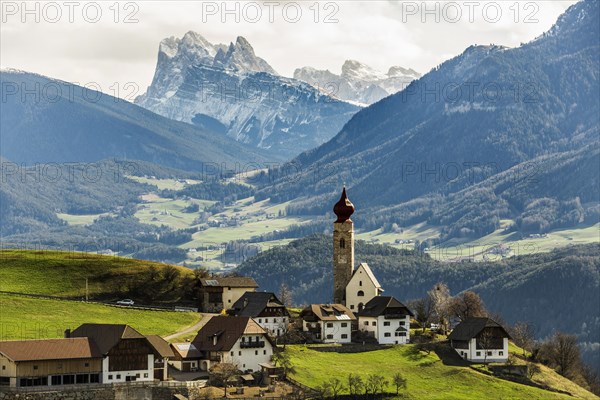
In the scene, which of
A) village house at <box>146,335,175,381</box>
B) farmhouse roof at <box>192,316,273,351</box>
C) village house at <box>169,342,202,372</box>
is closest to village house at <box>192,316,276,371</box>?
farmhouse roof at <box>192,316,273,351</box>

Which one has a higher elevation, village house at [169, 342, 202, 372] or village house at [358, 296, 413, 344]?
village house at [358, 296, 413, 344]

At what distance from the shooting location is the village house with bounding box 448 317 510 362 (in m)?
176

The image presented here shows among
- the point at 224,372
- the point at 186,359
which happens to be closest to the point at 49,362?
the point at 186,359

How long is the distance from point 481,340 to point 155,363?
50659 mm

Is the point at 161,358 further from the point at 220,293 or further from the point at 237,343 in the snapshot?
the point at 220,293

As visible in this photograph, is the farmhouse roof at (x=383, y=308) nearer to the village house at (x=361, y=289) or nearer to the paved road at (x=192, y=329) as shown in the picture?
the village house at (x=361, y=289)

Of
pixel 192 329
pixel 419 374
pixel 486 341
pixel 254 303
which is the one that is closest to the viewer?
pixel 419 374

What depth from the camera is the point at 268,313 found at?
178875 millimetres

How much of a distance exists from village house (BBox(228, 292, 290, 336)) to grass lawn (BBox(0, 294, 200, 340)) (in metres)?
7.45

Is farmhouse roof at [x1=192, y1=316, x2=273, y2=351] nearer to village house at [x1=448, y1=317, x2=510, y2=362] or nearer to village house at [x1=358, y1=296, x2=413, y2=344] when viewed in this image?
village house at [x1=358, y1=296, x2=413, y2=344]

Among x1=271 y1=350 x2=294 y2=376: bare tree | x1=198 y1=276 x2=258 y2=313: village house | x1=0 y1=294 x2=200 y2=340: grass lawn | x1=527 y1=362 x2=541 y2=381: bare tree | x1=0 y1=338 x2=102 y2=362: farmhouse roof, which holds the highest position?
x1=198 y1=276 x2=258 y2=313: village house

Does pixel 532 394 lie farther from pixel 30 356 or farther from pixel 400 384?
pixel 30 356

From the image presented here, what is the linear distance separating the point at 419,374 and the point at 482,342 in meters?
16.0

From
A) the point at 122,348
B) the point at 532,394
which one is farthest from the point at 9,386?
the point at 532,394
